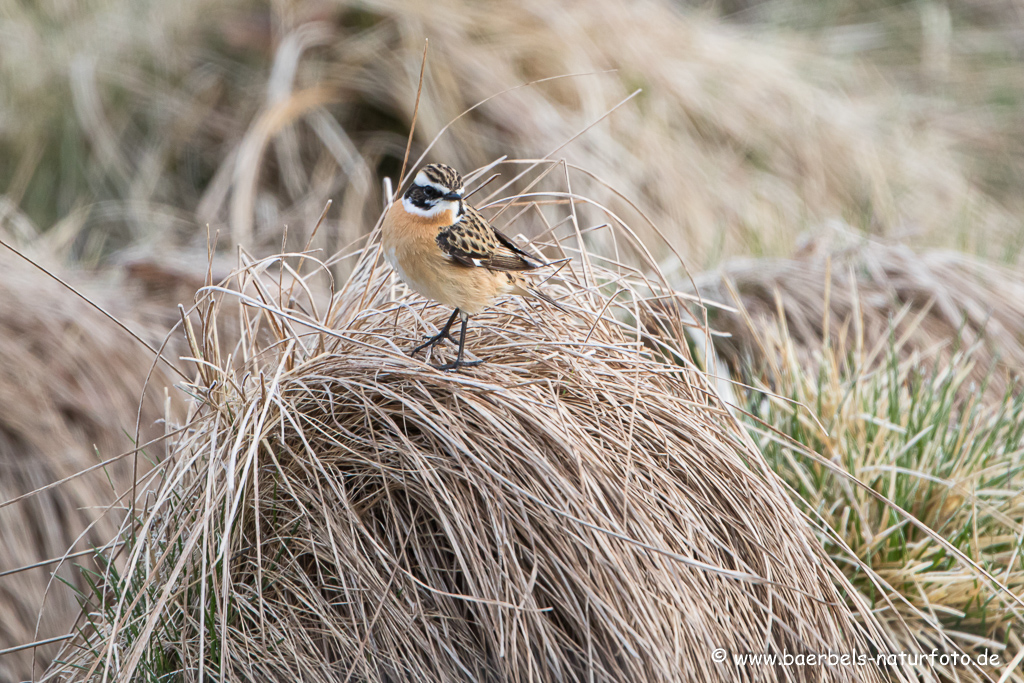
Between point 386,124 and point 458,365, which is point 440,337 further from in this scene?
point 386,124

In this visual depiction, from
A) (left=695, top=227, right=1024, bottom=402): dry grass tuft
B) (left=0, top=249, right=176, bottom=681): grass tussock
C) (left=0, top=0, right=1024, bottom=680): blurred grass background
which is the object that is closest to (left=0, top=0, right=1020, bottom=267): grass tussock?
(left=0, top=0, right=1024, bottom=680): blurred grass background

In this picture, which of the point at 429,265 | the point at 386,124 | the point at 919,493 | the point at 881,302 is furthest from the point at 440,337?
the point at 386,124

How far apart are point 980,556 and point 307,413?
6.54ft

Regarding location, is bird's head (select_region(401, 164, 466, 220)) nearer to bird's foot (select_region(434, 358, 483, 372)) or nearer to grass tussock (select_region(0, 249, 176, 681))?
bird's foot (select_region(434, 358, 483, 372))

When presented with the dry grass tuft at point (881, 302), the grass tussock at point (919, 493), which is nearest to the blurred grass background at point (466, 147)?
the dry grass tuft at point (881, 302)

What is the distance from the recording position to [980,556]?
2.50m

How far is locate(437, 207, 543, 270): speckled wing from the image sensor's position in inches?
79.4

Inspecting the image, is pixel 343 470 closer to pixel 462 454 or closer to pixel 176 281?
pixel 462 454

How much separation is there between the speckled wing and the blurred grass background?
1749 millimetres

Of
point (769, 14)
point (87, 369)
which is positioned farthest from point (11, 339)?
point (769, 14)

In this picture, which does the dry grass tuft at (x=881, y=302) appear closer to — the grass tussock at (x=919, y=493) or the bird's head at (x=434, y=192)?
the grass tussock at (x=919, y=493)

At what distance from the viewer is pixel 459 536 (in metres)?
2.04

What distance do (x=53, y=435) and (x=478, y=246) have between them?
2328 millimetres

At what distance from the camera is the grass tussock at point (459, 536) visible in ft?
6.29
